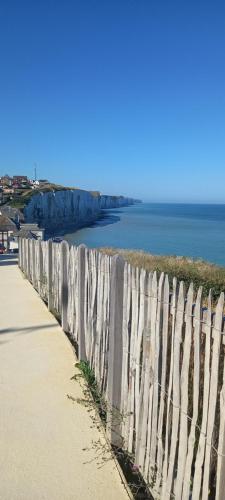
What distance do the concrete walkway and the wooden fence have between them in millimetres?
284

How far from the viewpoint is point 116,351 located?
3.98 metres

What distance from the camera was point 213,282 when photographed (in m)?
13.5

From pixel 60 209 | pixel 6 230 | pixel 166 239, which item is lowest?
pixel 166 239

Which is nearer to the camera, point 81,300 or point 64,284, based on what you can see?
point 81,300

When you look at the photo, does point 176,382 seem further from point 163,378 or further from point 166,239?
point 166,239

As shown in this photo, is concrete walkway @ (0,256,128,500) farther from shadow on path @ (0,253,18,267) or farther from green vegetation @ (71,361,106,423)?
shadow on path @ (0,253,18,267)

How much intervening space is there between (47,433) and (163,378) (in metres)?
1.63

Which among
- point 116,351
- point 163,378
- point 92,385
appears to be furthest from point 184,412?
point 92,385

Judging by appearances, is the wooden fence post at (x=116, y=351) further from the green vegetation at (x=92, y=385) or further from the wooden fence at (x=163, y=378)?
the green vegetation at (x=92, y=385)

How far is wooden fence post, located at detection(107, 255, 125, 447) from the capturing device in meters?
3.92

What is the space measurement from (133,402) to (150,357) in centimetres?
58

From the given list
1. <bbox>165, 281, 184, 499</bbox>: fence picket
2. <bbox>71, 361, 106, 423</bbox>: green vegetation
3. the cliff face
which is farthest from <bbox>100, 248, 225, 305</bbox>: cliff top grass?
the cliff face

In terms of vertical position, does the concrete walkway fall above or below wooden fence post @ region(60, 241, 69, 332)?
below

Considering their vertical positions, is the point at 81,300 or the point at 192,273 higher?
the point at 81,300
